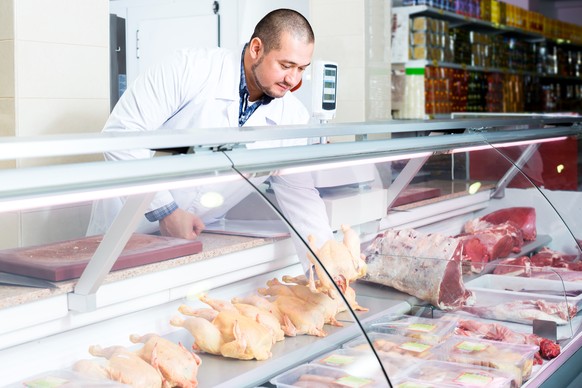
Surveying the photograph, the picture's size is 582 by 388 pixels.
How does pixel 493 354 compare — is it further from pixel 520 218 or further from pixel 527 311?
pixel 520 218

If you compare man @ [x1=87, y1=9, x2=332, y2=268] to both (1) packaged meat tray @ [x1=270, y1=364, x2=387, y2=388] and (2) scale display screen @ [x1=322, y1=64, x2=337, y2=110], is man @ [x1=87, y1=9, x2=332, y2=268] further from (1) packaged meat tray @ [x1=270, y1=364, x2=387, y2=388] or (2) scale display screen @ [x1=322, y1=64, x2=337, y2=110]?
(1) packaged meat tray @ [x1=270, y1=364, x2=387, y2=388]

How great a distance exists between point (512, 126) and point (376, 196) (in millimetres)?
1033

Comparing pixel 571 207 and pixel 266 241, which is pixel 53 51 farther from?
pixel 571 207

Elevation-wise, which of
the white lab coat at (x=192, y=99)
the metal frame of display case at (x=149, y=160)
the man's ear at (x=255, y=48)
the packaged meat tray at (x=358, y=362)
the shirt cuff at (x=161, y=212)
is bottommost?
the packaged meat tray at (x=358, y=362)

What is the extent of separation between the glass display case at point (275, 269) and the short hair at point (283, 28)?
0.39 metres

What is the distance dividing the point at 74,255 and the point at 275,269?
2.18 feet

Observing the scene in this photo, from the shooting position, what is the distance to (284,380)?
1.80 metres

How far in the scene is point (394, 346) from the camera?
206 centimetres

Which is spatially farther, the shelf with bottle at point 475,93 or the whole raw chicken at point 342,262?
the shelf with bottle at point 475,93

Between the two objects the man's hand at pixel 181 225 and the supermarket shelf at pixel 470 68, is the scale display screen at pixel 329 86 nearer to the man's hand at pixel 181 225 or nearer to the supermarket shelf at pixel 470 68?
the man's hand at pixel 181 225

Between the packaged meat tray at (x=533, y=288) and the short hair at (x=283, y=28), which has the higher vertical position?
the short hair at (x=283, y=28)

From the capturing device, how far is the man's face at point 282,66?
9.00 ft

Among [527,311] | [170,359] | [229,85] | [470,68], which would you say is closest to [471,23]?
[470,68]

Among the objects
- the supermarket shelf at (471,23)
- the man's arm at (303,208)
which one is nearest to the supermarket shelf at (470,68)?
the supermarket shelf at (471,23)
